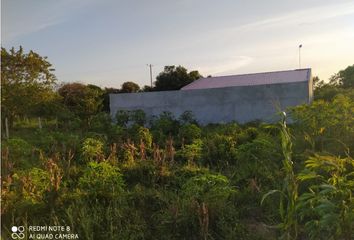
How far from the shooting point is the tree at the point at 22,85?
1182 centimetres

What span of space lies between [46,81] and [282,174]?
10928 millimetres

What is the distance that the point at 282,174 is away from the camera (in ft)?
13.3

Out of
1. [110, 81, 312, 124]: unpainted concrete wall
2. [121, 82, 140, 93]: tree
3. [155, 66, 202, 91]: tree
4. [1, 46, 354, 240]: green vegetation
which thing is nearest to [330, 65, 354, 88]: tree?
[155, 66, 202, 91]: tree

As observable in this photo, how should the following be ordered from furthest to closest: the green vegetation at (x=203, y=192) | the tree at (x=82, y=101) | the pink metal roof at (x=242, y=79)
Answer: the pink metal roof at (x=242, y=79) → the tree at (x=82, y=101) → the green vegetation at (x=203, y=192)

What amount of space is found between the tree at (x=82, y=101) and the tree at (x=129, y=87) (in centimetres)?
954

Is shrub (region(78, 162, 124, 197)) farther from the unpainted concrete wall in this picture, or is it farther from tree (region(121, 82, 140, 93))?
tree (region(121, 82, 140, 93))

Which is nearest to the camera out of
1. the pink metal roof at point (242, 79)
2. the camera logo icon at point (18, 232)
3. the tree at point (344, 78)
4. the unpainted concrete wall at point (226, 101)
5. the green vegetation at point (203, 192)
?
the green vegetation at point (203, 192)

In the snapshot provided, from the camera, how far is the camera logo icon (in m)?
2.97

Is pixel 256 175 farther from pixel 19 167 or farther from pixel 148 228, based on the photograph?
pixel 19 167

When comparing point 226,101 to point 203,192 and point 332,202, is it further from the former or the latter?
point 332,202

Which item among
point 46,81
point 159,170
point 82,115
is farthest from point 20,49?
point 159,170

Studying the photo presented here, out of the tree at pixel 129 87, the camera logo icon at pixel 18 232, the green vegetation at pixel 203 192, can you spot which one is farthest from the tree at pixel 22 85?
the tree at pixel 129 87

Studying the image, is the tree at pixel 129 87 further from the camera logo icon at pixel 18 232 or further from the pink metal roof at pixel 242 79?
the camera logo icon at pixel 18 232

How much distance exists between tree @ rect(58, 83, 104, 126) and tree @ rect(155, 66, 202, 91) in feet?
33.5
